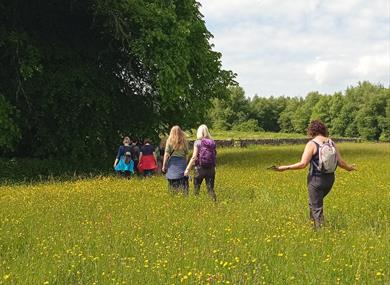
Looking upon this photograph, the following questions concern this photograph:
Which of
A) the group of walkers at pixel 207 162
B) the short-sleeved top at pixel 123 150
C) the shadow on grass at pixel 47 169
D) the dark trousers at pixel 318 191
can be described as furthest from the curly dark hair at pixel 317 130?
the shadow on grass at pixel 47 169

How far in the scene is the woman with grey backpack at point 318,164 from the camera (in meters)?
8.49

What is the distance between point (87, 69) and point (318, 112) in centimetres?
12166

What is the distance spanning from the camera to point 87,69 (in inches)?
839

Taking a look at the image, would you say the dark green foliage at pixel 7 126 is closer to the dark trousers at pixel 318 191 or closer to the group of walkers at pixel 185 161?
the group of walkers at pixel 185 161

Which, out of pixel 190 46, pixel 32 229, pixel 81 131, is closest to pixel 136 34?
pixel 190 46

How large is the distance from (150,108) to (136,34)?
13.7 ft

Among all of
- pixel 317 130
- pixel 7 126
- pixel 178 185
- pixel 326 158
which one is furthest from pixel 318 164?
pixel 7 126

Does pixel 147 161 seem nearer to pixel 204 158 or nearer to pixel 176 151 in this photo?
pixel 176 151

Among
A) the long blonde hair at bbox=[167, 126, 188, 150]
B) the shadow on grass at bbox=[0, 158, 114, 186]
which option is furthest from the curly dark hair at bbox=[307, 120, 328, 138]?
the shadow on grass at bbox=[0, 158, 114, 186]

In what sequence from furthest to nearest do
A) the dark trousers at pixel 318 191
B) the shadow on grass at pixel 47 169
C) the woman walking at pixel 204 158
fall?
the shadow on grass at pixel 47 169 → the woman walking at pixel 204 158 → the dark trousers at pixel 318 191

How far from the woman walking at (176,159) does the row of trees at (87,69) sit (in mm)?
7898

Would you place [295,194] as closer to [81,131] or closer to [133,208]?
[133,208]

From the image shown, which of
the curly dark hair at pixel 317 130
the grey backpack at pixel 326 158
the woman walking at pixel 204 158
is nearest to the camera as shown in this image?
the grey backpack at pixel 326 158

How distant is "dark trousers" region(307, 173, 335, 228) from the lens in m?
8.63
